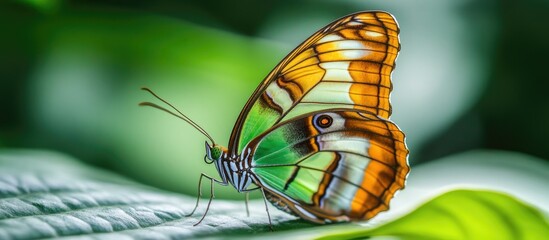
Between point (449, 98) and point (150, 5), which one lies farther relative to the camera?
point (150, 5)

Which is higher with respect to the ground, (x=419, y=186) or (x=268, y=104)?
(x=268, y=104)

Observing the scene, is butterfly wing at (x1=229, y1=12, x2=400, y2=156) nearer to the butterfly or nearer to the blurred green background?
the butterfly

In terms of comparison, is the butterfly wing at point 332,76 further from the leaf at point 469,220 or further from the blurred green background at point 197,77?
the blurred green background at point 197,77

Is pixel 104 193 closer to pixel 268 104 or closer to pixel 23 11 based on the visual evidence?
pixel 268 104

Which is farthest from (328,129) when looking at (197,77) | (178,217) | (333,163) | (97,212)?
(197,77)

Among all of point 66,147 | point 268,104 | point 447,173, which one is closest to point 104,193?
point 268,104

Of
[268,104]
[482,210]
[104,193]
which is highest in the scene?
[268,104]

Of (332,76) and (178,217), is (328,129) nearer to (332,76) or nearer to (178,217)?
(332,76)
